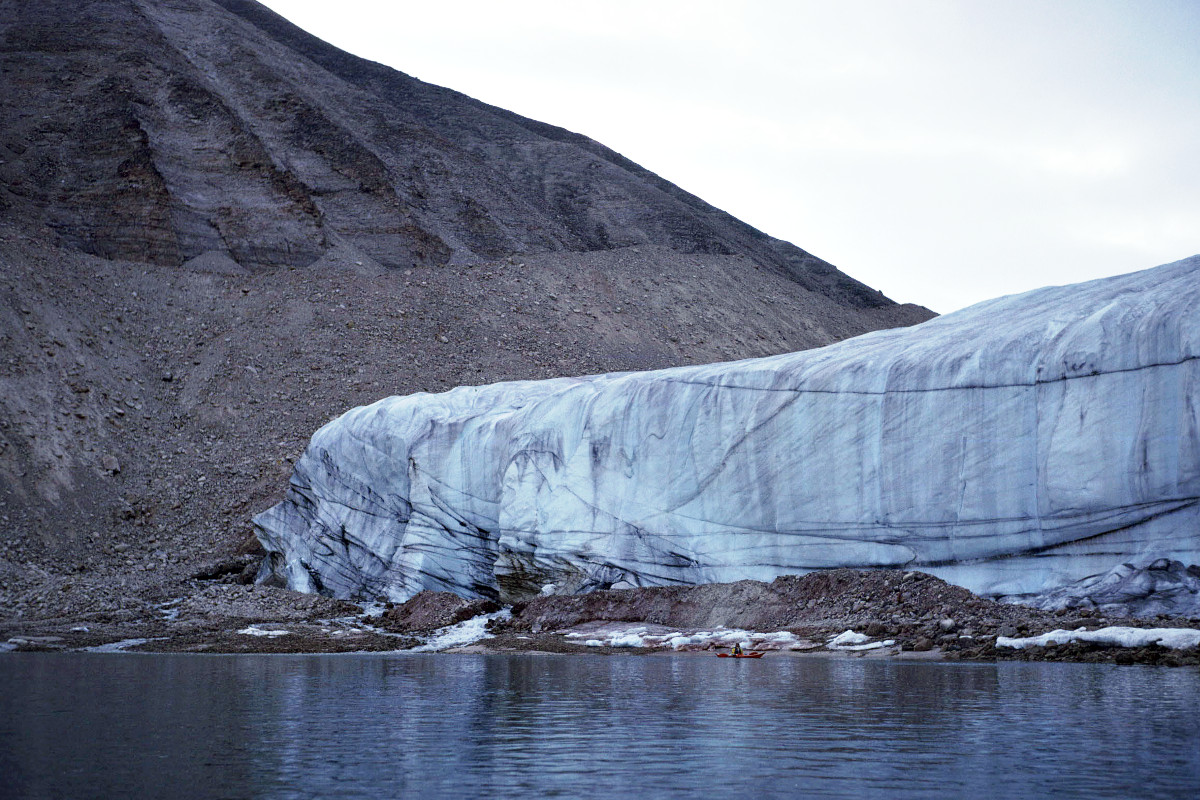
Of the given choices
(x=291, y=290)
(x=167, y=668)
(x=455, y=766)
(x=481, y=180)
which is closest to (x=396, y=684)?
(x=167, y=668)

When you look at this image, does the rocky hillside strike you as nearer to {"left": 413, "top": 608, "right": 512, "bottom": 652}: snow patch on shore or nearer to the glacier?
the glacier

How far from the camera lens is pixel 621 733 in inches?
378

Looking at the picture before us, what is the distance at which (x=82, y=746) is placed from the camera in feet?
29.9

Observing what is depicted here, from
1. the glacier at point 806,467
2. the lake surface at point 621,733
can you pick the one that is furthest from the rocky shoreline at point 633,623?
the lake surface at point 621,733

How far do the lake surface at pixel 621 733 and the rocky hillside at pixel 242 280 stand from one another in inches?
567

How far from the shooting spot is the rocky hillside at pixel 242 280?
3111cm

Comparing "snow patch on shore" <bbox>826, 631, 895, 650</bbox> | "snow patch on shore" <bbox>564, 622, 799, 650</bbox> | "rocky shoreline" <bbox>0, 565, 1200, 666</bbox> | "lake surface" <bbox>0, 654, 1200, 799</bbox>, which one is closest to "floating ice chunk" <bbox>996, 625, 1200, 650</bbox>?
"rocky shoreline" <bbox>0, 565, 1200, 666</bbox>

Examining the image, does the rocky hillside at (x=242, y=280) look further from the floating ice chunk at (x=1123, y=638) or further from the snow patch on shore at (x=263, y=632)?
the floating ice chunk at (x=1123, y=638)

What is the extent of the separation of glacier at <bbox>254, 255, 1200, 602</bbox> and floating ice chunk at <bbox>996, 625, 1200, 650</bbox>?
216 centimetres

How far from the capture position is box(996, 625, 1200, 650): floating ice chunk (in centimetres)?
1337

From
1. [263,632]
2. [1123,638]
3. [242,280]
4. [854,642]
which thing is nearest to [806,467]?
[854,642]

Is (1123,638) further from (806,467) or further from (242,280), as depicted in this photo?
(242,280)

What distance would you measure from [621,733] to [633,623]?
10.8 metres

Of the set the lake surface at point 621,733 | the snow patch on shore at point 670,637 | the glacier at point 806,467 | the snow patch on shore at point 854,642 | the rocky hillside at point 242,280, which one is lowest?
the snow patch on shore at point 670,637
